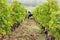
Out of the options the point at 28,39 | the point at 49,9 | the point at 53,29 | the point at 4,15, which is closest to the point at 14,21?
the point at 28,39

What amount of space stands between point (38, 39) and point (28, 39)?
1.27 m

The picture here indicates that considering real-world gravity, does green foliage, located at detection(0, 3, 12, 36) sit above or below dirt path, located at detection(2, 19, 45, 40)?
above

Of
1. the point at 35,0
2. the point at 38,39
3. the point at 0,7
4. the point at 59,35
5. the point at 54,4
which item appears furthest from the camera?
the point at 35,0

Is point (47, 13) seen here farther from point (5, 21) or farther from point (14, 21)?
point (5, 21)

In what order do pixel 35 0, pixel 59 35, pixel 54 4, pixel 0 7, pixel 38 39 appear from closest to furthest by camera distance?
pixel 59 35, pixel 0 7, pixel 54 4, pixel 38 39, pixel 35 0

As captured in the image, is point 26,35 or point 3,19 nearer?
point 3,19

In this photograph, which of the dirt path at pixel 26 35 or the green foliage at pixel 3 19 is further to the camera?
the dirt path at pixel 26 35

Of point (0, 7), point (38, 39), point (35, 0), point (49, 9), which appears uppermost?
point (0, 7)

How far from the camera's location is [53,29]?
46.8 ft

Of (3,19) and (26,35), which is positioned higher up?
(3,19)

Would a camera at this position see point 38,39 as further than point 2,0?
Yes

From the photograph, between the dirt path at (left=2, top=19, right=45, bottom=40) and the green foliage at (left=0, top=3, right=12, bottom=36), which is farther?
the dirt path at (left=2, top=19, right=45, bottom=40)

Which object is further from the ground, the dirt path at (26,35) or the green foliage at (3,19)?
the green foliage at (3,19)

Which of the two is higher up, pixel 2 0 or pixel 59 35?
pixel 2 0
